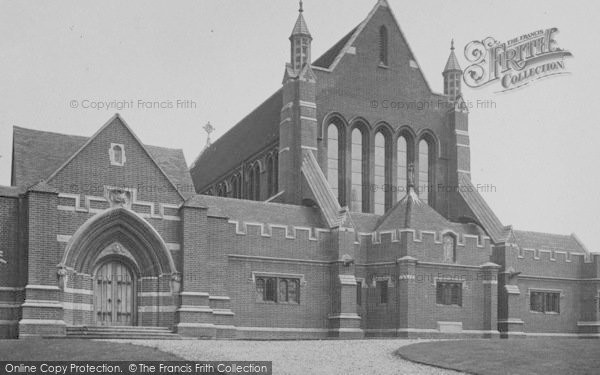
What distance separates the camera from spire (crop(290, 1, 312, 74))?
152 ft

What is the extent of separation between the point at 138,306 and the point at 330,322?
29.2ft

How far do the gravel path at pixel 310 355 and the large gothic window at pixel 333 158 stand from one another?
16803 mm

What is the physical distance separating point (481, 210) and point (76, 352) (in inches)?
1052

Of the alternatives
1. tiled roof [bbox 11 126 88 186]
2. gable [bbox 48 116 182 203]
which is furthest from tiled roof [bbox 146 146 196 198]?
tiled roof [bbox 11 126 88 186]

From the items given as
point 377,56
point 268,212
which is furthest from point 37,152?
point 377,56

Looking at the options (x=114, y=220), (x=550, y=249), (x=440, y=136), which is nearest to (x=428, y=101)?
(x=440, y=136)

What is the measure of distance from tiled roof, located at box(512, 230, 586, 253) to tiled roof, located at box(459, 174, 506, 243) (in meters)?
2.87

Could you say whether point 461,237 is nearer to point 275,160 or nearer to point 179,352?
point 275,160

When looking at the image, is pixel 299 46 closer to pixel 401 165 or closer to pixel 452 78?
pixel 401 165

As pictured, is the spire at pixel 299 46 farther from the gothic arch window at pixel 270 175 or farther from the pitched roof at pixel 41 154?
the pitched roof at pixel 41 154

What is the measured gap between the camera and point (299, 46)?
153ft

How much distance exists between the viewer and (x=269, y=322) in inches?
1550

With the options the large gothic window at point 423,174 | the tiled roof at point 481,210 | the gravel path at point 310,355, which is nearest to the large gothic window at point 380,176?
the large gothic window at point 423,174

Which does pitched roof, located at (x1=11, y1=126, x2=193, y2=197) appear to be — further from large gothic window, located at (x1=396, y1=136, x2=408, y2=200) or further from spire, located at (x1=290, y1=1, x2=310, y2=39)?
large gothic window, located at (x1=396, y1=136, x2=408, y2=200)
